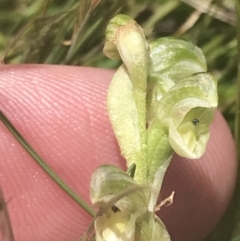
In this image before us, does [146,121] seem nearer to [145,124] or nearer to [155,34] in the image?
[145,124]

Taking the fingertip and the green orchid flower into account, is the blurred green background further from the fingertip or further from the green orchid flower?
the green orchid flower

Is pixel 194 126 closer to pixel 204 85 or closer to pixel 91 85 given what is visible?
pixel 204 85

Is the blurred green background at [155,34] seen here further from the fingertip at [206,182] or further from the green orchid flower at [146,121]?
the green orchid flower at [146,121]

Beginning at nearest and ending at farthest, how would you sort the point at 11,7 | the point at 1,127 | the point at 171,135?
the point at 171,135
the point at 1,127
the point at 11,7

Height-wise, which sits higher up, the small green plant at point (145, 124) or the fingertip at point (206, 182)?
the small green plant at point (145, 124)

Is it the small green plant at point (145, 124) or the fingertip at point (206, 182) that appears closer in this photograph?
the small green plant at point (145, 124)

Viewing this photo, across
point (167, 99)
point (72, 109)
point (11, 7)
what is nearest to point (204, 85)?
point (167, 99)

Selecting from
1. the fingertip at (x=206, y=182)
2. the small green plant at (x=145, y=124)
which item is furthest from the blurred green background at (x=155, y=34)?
the small green plant at (x=145, y=124)
